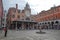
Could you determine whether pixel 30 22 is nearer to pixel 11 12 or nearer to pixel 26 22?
pixel 26 22

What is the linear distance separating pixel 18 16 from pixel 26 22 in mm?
10556

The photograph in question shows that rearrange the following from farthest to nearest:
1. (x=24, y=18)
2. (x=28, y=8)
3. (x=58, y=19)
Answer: (x=28, y=8) → (x=24, y=18) → (x=58, y=19)

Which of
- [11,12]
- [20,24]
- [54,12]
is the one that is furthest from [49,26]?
[11,12]

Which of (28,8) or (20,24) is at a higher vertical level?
(28,8)

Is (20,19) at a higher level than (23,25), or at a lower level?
higher

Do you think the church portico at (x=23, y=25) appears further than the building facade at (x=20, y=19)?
No

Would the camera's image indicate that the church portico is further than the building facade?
No

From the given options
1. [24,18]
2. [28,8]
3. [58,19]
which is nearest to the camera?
[58,19]

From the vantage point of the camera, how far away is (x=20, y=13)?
92.3 metres

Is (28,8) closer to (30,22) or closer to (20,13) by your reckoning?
(20,13)

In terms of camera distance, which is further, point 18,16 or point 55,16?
point 18,16

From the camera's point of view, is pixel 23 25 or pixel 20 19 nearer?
pixel 23 25

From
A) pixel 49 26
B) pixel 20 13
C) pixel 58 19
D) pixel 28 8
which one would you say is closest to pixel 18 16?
pixel 20 13

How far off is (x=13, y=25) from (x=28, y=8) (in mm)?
20299
